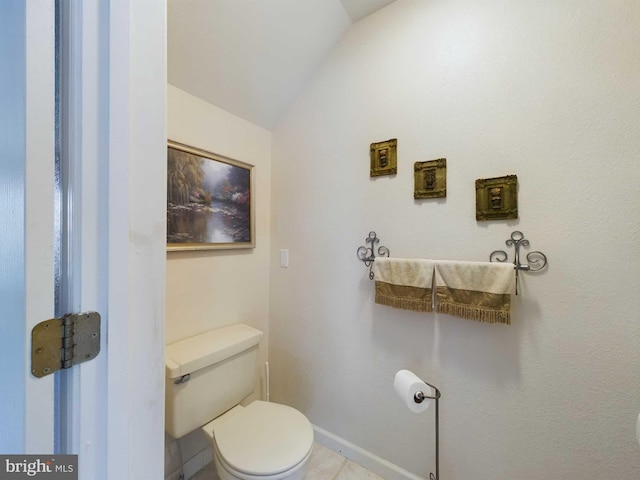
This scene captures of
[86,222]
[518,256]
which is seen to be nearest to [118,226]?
[86,222]

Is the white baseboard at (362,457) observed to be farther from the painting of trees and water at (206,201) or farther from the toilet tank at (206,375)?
the painting of trees and water at (206,201)

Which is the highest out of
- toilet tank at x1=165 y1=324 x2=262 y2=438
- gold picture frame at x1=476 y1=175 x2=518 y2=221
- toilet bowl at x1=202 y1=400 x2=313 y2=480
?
gold picture frame at x1=476 y1=175 x2=518 y2=221

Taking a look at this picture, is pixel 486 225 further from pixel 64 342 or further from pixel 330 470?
pixel 330 470

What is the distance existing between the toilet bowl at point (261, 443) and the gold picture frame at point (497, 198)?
1.18 metres

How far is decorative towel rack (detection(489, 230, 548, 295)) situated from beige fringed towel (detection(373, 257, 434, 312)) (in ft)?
0.85

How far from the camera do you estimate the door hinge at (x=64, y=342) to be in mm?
409

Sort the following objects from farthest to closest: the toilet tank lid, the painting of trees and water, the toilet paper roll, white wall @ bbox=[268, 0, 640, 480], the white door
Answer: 1. the painting of trees and water
2. the toilet tank lid
3. the toilet paper roll
4. white wall @ bbox=[268, 0, 640, 480]
5. the white door

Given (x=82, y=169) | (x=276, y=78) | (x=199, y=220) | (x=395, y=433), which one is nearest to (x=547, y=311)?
(x=395, y=433)

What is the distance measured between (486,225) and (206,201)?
1323 millimetres

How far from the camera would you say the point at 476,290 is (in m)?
1.02

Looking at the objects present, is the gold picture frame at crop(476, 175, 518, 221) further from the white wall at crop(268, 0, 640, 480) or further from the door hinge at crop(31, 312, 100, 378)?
the door hinge at crop(31, 312, 100, 378)

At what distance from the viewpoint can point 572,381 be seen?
925 millimetres

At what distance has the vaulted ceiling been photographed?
1.13 m

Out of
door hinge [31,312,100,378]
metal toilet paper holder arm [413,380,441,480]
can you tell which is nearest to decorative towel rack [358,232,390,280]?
metal toilet paper holder arm [413,380,441,480]
